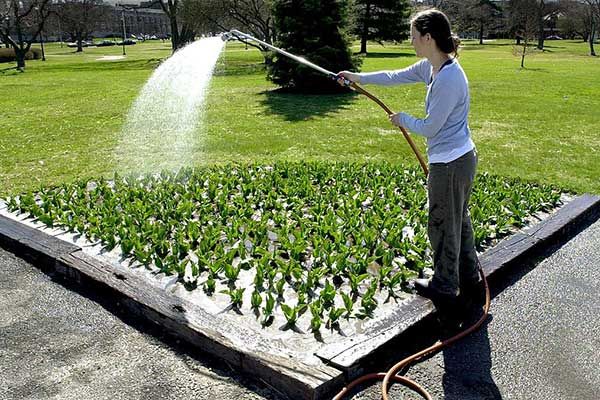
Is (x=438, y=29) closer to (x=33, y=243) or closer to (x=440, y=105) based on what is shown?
(x=440, y=105)

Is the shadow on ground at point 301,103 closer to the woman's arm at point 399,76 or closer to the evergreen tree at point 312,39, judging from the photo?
the evergreen tree at point 312,39

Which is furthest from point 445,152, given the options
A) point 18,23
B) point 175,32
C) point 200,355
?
point 18,23

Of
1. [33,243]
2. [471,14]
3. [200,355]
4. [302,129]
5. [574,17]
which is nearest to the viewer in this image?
[200,355]

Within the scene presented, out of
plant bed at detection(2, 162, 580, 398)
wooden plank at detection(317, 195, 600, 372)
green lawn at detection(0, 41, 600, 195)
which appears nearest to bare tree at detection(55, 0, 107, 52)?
green lawn at detection(0, 41, 600, 195)

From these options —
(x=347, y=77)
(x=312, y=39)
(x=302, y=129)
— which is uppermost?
(x=312, y=39)

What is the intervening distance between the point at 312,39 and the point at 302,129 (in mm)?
6032

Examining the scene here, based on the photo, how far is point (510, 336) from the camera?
3.77 metres

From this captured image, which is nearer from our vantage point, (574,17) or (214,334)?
(214,334)

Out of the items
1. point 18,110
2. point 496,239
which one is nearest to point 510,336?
point 496,239

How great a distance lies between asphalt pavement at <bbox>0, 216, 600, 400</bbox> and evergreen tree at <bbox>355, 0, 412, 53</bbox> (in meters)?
38.5

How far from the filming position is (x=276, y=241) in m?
5.10

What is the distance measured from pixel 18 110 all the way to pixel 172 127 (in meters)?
5.66

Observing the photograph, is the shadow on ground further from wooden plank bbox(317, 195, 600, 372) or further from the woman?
the woman

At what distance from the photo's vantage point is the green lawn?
828cm
